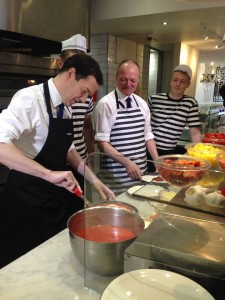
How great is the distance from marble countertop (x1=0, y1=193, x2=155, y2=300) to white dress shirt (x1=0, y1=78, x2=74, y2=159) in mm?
463

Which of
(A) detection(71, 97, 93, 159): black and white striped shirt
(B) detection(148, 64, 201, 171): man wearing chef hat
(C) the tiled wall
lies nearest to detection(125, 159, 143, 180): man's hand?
(A) detection(71, 97, 93, 159): black and white striped shirt

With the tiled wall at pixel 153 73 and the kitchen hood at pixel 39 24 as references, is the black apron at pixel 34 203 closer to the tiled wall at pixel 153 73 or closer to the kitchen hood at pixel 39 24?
the kitchen hood at pixel 39 24

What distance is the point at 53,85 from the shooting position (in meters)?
1.37

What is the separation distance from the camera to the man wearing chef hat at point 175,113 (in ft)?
8.04

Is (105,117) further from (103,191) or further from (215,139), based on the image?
(103,191)

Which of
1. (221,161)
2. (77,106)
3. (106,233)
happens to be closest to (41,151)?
(106,233)

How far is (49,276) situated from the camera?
89cm

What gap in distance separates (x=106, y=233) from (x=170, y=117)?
1.72 m

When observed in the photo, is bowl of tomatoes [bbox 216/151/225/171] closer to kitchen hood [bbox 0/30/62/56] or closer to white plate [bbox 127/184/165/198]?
white plate [bbox 127/184/165/198]

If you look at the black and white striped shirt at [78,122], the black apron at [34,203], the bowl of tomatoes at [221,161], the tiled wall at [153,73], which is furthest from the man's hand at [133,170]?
the tiled wall at [153,73]

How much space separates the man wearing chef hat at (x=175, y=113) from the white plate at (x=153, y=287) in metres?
1.80

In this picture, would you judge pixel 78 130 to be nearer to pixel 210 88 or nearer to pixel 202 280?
pixel 202 280

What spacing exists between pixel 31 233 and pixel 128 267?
733 millimetres

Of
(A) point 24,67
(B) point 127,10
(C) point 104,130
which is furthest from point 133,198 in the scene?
(B) point 127,10
